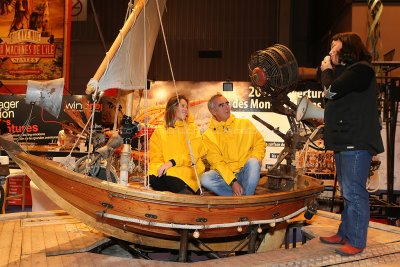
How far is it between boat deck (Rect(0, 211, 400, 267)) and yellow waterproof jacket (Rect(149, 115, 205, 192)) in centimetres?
81

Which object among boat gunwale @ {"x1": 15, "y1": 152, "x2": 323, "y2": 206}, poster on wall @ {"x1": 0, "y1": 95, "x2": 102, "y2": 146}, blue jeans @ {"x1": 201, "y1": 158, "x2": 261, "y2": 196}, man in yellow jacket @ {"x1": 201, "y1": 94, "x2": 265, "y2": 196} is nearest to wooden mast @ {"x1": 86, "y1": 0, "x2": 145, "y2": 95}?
boat gunwale @ {"x1": 15, "y1": 152, "x2": 323, "y2": 206}

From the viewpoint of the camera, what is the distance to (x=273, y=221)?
3.35m

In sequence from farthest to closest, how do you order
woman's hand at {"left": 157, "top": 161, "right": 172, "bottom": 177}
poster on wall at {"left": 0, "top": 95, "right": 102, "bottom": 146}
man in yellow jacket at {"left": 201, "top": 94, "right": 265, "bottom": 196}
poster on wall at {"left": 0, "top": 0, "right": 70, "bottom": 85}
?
1. poster on wall at {"left": 0, "top": 0, "right": 70, "bottom": 85}
2. poster on wall at {"left": 0, "top": 95, "right": 102, "bottom": 146}
3. man in yellow jacket at {"left": 201, "top": 94, "right": 265, "bottom": 196}
4. woman's hand at {"left": 157, "top": 161, "right": 172, "bottom": 177}

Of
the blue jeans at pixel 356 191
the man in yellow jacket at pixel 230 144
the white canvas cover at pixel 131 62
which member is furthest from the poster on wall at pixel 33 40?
the blue jeans at pixel 356 191

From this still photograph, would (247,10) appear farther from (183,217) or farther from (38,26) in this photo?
(183,217)

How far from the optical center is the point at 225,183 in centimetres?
382

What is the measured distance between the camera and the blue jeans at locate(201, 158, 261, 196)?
148 inches

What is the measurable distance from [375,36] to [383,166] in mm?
1912

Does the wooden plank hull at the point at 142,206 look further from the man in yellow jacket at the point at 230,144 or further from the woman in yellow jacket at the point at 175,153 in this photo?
the man in yellow jacket at the point at 230,144

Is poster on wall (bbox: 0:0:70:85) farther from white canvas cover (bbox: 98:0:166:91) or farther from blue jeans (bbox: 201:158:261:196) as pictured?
blue jeans (bbox: 201:158:261:196)

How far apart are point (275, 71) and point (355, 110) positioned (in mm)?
1161

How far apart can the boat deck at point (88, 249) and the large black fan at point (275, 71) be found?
4.50 feet

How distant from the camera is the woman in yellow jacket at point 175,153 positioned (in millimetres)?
3574

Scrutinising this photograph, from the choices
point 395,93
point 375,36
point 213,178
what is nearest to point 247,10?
point 375,36
